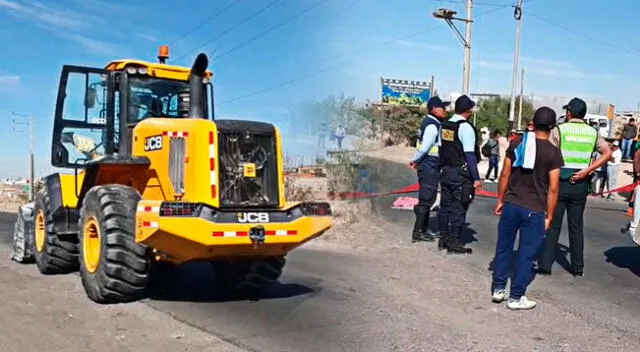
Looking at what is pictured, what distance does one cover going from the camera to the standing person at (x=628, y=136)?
2130cm

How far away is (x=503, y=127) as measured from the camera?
5444 centimetres

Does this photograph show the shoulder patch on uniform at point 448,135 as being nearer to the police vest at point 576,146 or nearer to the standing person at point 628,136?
the police vest at point 576,146

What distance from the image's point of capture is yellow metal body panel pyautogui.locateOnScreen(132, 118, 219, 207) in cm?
669

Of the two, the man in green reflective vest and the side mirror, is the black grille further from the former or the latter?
the man in green reflective vest

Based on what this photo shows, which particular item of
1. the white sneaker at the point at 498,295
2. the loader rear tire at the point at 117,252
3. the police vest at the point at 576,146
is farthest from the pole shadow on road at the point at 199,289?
the police vest at the point at 576,146

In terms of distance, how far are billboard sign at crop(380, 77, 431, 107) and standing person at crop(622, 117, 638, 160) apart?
24.4m

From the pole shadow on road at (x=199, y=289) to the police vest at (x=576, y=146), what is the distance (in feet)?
10.2

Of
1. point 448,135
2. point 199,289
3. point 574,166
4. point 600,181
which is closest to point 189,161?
point 199,289

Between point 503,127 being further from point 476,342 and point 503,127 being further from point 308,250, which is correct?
point 476,342

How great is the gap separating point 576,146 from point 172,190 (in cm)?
439

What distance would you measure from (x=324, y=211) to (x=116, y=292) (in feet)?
7.27

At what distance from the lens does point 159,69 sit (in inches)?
337

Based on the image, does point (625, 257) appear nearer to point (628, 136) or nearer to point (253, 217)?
point (253, 217)

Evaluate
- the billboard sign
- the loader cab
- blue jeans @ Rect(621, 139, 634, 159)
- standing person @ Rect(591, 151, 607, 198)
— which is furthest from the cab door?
the billboard sign
